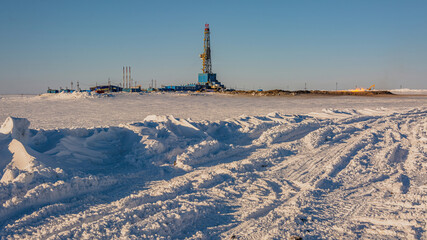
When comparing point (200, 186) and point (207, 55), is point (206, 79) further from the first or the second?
point (200, 186)

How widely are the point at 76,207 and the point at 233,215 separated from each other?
1840 mm

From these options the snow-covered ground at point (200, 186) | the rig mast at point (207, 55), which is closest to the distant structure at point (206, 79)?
the rig mast at point (207, 55)

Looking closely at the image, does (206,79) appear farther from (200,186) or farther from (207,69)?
(200,186)

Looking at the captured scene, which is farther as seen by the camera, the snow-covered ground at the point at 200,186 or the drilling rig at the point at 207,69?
the drilling rig at the point at 207,69

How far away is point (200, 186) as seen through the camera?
4141mm

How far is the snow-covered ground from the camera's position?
9.78 feet

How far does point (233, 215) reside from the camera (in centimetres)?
330

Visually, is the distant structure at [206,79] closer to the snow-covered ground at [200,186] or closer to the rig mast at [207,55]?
the rig mast at [207,55]

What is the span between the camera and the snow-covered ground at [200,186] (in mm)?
2980

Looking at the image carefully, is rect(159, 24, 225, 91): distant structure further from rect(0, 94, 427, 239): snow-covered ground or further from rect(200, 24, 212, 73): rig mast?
rect(0, 94, 427, 239): snow-covered ground

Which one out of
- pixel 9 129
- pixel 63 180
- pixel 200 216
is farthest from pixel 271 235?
pixel 9 129

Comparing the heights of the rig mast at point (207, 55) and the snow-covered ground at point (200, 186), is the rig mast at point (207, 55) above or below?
above

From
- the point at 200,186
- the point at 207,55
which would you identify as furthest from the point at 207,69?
the point at 200,186

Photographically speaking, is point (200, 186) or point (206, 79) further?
point (206, 79)
